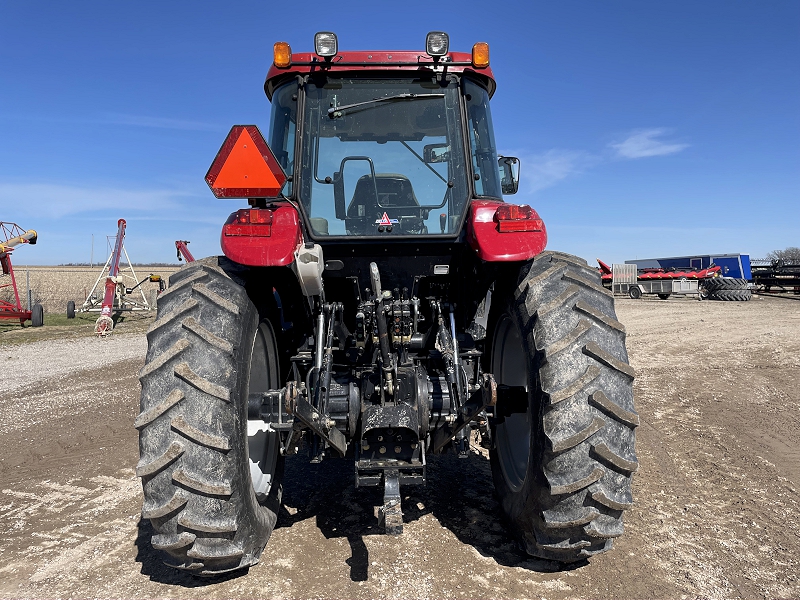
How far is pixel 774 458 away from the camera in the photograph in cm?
439

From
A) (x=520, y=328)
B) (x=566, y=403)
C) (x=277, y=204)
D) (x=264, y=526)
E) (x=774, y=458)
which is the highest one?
(x=277, y=204)

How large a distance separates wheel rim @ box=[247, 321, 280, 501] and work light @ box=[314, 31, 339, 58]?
62.7 inches

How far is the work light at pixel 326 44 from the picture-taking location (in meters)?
3.17

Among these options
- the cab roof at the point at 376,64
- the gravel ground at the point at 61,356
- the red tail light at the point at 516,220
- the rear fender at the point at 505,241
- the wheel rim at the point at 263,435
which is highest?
the cab roof at the point at 376,64

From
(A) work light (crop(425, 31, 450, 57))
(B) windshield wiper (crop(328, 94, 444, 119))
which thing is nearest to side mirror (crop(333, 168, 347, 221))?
(B) windshield wiper (crop(328, 94, 444, 119))

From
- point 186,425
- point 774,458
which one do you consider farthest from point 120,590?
point 774,458

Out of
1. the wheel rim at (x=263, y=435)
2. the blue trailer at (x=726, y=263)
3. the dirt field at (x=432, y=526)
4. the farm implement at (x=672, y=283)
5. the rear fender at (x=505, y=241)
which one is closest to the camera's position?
the dirt field at (x=432, y=526)

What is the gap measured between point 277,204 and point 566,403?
83.7 inches

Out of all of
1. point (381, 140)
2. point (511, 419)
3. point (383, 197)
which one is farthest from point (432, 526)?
point (381, 140)

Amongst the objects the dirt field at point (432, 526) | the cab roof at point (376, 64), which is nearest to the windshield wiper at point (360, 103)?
the cab roof at point (376, 64)

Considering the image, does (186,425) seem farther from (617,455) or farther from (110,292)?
(110,292)

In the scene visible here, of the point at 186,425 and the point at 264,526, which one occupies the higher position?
the point at 186,425

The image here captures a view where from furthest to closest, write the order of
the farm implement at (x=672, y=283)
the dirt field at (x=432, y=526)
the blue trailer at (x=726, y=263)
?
the blue trailer at (x=726, y=263) < the farm implement at (x=672, y=283) < the dirt field at (x=432, y=526)

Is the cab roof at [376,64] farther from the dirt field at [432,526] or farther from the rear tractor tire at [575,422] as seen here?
the dirt field at [432,526]
